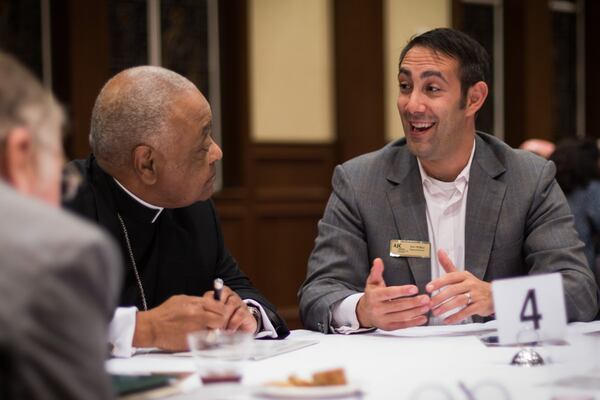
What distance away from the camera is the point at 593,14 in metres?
9.70

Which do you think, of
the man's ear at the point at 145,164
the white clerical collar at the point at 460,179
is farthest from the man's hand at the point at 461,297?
the man's ear at the point at 145,164

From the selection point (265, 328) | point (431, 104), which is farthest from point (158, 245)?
point (431, 104)

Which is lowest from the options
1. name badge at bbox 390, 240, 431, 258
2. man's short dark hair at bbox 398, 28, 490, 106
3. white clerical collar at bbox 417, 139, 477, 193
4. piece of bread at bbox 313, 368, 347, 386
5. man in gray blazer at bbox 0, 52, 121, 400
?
name badge at bbox 390, 240, 431, 258

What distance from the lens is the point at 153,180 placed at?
2.92 m

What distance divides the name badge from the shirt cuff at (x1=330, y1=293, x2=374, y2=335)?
0.35 m

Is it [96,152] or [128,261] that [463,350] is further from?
[96,152]

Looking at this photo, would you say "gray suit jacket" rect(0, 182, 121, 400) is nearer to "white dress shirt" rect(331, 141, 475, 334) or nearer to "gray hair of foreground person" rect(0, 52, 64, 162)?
"gray hair of foreground person" rect(0, 52, 64, 162)

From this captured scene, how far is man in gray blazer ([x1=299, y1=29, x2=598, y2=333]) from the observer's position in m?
3.10

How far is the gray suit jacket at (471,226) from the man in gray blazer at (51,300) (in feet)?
6.25

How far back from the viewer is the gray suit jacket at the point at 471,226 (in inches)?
123

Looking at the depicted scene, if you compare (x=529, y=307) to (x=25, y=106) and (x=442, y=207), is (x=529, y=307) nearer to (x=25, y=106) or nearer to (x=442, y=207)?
(x=442, y=207)

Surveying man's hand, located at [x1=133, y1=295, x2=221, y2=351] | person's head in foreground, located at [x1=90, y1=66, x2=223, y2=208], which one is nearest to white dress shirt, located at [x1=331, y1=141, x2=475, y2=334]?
person's head in foreground, located at [x1=90, y1=66, x2=223, y2=208]

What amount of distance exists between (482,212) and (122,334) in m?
1.40

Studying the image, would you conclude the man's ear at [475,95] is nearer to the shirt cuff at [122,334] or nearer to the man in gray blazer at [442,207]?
the man in gray blazer at [442,207]
